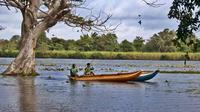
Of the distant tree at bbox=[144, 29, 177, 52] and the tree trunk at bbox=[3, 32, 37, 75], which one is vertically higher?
the distant tree at bbox=[144, 29, 177, 52]

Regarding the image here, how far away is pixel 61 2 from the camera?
4125 centimetres

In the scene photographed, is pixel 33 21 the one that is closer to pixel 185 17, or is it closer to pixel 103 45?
pixel 185 17

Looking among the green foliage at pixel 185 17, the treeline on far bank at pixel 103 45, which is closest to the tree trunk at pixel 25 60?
the green foliage at pixel 185 17

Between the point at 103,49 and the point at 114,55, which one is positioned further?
the point at 103,49

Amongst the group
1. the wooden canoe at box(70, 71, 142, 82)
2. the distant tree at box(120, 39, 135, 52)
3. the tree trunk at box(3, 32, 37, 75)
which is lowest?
the wooden canoe at box(70, 71, 142, 82)

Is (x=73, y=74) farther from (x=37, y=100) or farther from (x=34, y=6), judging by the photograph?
(x=37, y=100)

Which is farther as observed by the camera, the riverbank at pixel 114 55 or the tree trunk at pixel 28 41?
the riverbank at pixel 114 55

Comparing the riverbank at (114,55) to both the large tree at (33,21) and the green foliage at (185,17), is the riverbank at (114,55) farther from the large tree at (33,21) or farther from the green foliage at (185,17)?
the green foliage at (185,17)

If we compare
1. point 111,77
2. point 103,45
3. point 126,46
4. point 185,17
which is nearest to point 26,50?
point 111,77

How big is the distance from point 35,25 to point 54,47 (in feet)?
268

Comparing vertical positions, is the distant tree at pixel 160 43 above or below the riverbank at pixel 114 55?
above

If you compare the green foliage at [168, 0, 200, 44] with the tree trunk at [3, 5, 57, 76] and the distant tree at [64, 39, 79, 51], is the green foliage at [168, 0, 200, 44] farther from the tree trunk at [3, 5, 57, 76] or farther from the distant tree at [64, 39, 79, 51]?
the distant tree at [64, 39, 79, 51]

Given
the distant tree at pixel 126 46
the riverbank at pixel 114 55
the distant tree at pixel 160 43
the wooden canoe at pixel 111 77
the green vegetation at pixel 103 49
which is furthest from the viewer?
the distant tree at pixel 126 46

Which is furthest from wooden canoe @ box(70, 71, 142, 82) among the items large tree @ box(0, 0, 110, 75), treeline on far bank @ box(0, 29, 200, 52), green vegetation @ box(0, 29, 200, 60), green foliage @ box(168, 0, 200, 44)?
treeline on far bank @ box(0, 29, 200, 52)
